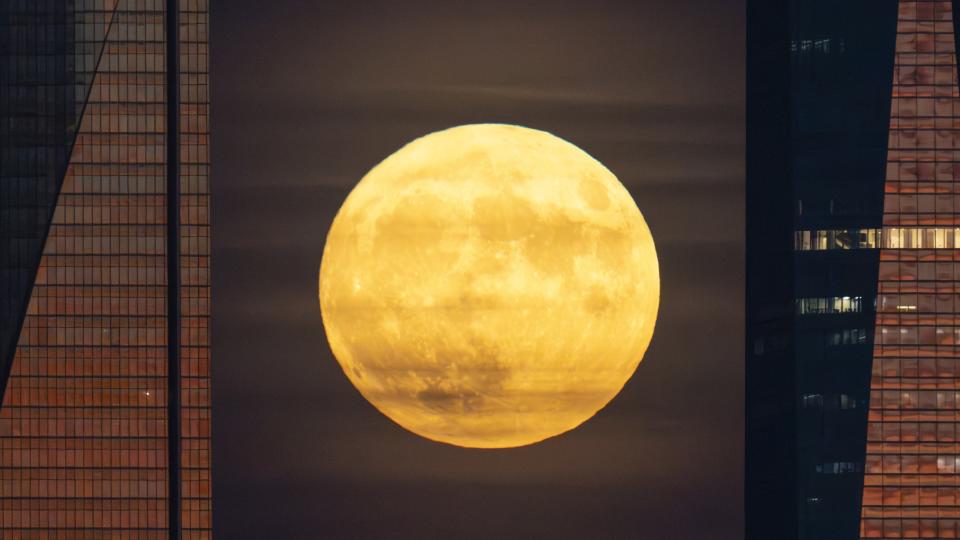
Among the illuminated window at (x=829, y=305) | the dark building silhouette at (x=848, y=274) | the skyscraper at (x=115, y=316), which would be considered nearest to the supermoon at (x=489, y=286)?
the dark building silhouette at (x=848, y=274)

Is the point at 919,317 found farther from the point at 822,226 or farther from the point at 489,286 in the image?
the point at 489,286

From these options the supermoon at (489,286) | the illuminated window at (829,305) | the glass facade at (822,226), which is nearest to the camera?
the supermoon at (489,286)

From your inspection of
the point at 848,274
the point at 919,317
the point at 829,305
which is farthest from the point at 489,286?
the point at 919,317

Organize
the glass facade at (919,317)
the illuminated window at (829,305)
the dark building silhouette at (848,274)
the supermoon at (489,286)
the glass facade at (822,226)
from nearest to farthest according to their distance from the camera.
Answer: the supermoon at (489,286) < the dark building silhouette at (848,274) < the glass facade at (822,226) < the illuminated window at (829,305) < the glass facade at (919,317)

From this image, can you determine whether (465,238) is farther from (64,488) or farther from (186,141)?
(64,488)

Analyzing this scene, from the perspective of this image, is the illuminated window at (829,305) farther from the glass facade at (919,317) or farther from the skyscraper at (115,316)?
the skyscraper at (115,316)
